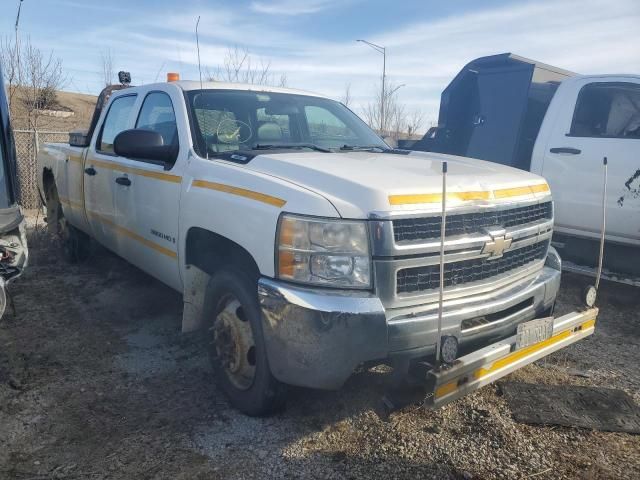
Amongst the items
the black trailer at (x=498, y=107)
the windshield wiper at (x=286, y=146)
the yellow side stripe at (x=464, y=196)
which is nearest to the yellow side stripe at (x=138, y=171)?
the windshield wiper at (x=286, y=146)

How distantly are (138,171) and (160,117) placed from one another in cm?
46

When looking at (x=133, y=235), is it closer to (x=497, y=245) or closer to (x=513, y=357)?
(x=497, y=245)

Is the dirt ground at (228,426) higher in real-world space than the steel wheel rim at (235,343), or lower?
lower

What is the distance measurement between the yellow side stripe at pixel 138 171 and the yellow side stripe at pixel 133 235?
48cm

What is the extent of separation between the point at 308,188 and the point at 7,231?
2.61 meters

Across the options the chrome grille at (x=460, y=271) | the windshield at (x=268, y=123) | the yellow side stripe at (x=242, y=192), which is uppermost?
the windshield at (x=268, y=123)

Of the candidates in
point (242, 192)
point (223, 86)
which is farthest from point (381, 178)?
point (223, 86)

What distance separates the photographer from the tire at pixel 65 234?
659cm

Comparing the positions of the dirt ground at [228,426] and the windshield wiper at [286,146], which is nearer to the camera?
the dirt ground at [228,426]

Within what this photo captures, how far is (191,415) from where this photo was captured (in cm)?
329

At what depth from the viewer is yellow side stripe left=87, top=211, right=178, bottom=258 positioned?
3.92 metres

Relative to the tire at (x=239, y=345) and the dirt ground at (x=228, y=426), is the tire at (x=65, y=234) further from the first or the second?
the tire at (x=239, y=345)

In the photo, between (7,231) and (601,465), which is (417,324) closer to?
(601,465)

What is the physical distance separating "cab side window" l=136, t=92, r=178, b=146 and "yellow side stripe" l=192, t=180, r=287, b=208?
0.59m
